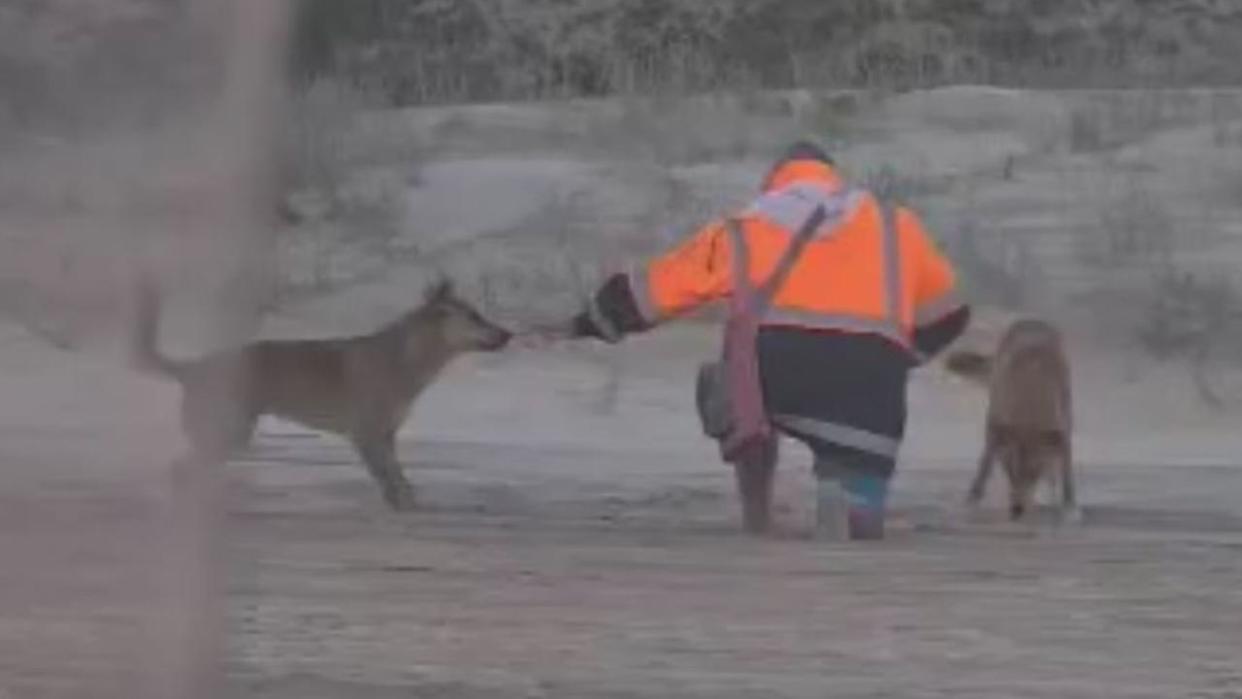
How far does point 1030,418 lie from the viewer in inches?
362

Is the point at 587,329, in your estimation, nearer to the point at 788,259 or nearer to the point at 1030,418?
the point at 788,259

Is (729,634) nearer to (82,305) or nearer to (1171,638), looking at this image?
(1171,638)

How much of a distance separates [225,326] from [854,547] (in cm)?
526

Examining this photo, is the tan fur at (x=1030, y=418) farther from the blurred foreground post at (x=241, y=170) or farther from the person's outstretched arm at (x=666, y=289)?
the blurred foreground post at (x=241, y=170)

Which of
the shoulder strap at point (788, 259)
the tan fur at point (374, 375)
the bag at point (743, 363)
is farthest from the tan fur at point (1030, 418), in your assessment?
the tan fur at point (374, 375)

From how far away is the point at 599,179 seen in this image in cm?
1934

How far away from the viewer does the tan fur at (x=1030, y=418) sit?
9086 millimetres

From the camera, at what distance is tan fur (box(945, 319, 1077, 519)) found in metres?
9.09

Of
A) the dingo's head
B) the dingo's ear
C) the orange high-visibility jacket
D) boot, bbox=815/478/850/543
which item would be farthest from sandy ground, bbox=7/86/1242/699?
the orange high-visibility jacket

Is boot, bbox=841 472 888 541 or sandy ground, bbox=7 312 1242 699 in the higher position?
sandy ground, bbox=7 312 1242 699

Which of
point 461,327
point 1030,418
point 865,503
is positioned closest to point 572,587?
point 865,503

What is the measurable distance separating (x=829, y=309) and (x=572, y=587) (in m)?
1.92

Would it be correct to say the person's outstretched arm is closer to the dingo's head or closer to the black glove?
the black glove

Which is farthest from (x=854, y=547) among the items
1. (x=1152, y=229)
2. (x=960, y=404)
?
(x=1152, y=229)
